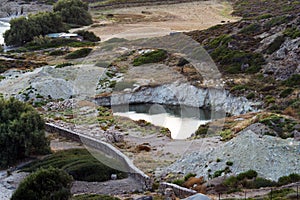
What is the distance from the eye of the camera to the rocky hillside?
44719 millimetres

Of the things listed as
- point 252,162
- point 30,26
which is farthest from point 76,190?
point 30,26

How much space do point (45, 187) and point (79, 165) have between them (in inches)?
255

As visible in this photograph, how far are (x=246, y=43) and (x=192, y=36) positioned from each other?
584 inches

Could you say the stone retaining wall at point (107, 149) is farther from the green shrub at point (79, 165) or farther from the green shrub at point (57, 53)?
the green shrub at point (57, 53)

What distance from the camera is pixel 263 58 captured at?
5316 centimetres

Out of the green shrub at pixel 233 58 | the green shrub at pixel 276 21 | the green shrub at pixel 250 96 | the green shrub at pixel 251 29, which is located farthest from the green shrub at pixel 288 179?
the green shrub at pixel 251 29

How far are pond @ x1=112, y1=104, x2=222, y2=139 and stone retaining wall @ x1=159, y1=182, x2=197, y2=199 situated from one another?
13.4 metres

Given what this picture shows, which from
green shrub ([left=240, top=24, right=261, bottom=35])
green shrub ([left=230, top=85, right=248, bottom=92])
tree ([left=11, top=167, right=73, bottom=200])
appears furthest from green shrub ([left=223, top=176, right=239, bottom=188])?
green shrub ([left=240, top=24, right=261, bottom=35])

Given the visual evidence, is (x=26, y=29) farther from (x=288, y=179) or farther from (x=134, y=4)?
(x=288, y=179)

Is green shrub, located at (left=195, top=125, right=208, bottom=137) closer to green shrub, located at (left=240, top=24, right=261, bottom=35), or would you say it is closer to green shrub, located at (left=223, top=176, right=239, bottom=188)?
green shrub, located at (left=223, top=176, right=239, bottom=188)

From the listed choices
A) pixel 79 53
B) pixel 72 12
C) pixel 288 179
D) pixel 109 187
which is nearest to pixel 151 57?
pixel 79 53

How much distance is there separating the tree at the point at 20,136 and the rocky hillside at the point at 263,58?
52.0ft

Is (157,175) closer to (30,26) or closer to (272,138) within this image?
(272,138)

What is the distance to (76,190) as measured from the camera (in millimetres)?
29094
